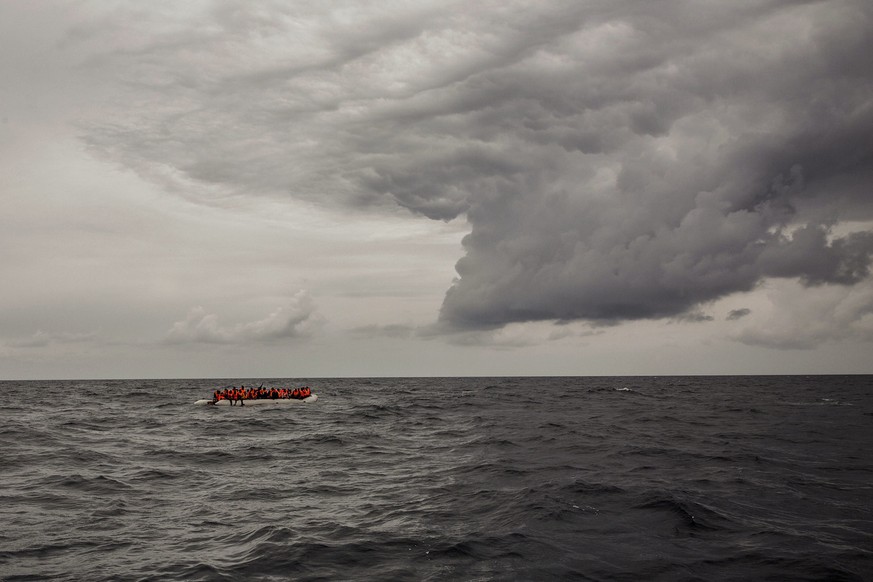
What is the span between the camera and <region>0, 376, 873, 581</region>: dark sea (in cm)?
A: 1434

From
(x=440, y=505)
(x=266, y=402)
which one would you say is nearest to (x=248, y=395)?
(x=266, y=402)

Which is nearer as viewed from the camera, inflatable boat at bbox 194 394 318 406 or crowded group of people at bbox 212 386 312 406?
inflatable boat at bbox 194 394 318 406

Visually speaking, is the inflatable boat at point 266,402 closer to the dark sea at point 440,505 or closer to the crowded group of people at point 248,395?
the crowded group of people at point 248,395

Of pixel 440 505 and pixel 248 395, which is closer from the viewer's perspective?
pixel 440 505

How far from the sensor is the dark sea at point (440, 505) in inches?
564

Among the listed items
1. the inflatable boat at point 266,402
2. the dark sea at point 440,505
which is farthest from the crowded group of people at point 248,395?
the dark sea at point 440,505

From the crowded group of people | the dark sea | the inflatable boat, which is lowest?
the inflatable boat

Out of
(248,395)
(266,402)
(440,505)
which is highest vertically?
(440,505)

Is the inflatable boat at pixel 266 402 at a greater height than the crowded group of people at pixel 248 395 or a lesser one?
lesser

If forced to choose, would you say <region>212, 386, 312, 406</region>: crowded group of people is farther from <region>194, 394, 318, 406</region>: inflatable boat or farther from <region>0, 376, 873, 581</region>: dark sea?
<region>0, 376, 873, 581</region>: dark sea

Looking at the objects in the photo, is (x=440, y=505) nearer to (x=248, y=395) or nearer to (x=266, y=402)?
(x=266, y=402)

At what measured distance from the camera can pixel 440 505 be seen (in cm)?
2041

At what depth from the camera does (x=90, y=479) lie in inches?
963

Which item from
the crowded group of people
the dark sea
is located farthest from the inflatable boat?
the dark sea
